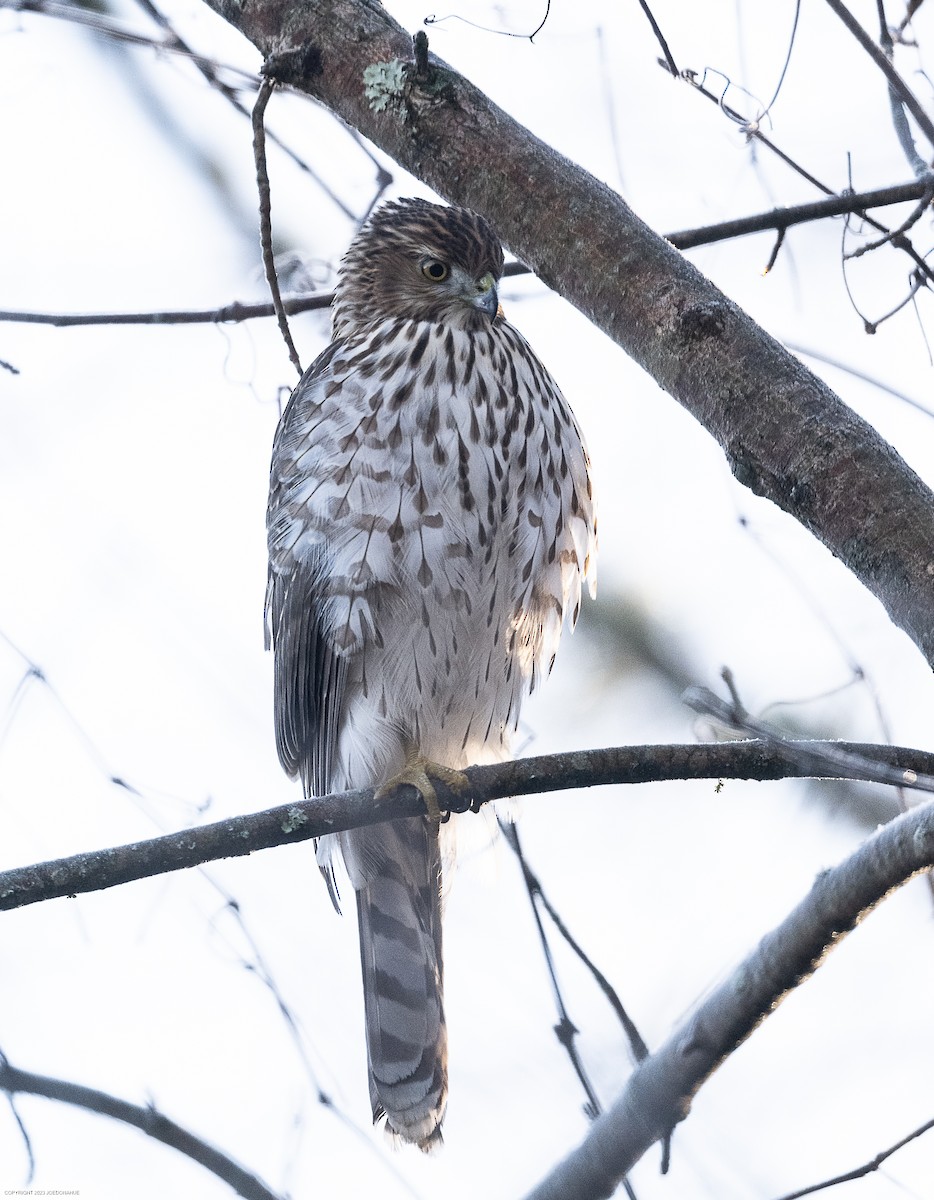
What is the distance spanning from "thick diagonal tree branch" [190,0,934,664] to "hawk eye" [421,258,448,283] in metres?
1.03

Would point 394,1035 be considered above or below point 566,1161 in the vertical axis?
above

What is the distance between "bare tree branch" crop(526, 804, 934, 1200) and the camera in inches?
77.7

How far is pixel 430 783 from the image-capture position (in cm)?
303

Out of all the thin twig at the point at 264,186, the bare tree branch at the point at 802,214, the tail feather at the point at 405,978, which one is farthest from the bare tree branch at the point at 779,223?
the tail feather at the point at 405,978

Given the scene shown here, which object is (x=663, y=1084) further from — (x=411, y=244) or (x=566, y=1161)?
(x=411, y=244)

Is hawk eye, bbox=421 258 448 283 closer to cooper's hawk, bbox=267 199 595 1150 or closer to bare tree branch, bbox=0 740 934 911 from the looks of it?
cooper's hawk, bbox=267 199 595 1150

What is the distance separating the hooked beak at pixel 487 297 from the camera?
11.6 feet

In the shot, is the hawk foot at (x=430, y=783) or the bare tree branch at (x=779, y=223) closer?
the bare tree branch at (x=779, y=223)

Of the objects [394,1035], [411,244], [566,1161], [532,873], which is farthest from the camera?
[411,244]

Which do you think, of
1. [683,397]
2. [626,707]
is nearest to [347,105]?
[683,397]

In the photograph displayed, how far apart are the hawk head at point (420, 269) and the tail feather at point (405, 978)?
1338mm

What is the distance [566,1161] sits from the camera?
202 centimetres

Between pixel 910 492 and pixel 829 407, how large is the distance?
0.61 feet

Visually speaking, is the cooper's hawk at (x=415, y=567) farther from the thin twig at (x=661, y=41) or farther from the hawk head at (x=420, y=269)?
the thin twig at (x=661, y=41)
